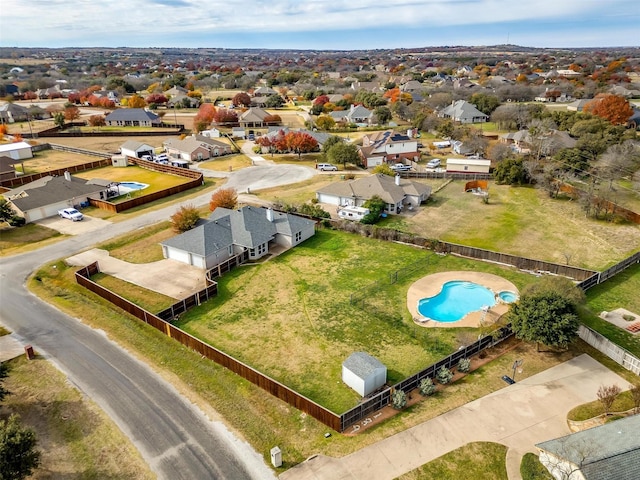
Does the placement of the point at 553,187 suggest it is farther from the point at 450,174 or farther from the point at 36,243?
the point at 36,243

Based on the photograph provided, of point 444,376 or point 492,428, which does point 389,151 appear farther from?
point 492,428

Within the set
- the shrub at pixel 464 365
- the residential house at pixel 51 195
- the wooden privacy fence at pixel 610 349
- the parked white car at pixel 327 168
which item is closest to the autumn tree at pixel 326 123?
the parked white car at pixel 327 168

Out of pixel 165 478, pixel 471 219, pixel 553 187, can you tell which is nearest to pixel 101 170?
pixel 471 219

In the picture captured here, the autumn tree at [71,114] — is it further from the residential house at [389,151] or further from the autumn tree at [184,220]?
the autumn tree at [184,220]

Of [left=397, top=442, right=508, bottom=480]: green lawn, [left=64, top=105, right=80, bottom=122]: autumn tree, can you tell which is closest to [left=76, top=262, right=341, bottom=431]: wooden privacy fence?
[left=397, top=442, right=508, bottom=480]: green lawn

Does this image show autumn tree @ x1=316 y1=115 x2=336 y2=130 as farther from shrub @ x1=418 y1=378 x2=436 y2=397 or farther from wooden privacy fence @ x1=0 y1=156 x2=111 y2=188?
shrub @ x1=418 y1=378 x2=436 y2=397

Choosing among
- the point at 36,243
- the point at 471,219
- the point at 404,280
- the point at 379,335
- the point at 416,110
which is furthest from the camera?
the point at 416,110

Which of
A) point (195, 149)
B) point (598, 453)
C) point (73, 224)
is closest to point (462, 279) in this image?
point (598, 453)
